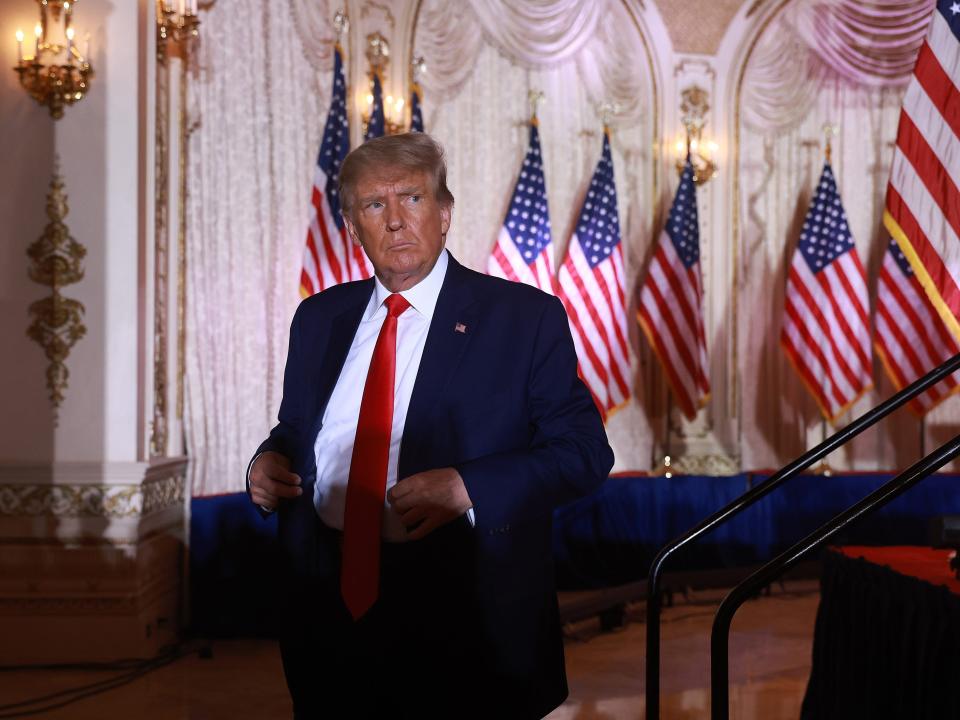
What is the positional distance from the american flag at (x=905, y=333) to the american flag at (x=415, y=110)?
415cm

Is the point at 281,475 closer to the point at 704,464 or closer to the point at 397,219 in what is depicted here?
the point at 397,219

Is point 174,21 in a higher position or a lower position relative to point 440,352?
higher

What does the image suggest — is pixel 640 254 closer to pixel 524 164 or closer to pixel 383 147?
pixel 524 164

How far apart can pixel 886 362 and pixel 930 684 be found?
6464mm

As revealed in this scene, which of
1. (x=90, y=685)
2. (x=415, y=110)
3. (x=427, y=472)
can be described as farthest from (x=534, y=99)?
(x=427, y=472)

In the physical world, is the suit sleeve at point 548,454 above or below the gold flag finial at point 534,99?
below

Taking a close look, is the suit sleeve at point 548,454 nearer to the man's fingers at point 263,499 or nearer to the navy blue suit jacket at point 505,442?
the navy blue suit jacket at point 505,442

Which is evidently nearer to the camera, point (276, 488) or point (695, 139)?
point (276, 488)

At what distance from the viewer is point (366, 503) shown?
1.92 meters

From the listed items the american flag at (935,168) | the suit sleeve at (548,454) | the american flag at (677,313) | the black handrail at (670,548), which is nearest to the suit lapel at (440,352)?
the suit sleeve at (548,454)

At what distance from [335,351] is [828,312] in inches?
302

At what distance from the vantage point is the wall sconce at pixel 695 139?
927 cm

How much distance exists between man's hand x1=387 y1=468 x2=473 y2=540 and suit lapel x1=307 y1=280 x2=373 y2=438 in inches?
15.4

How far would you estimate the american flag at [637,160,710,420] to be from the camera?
8859 millimetres
